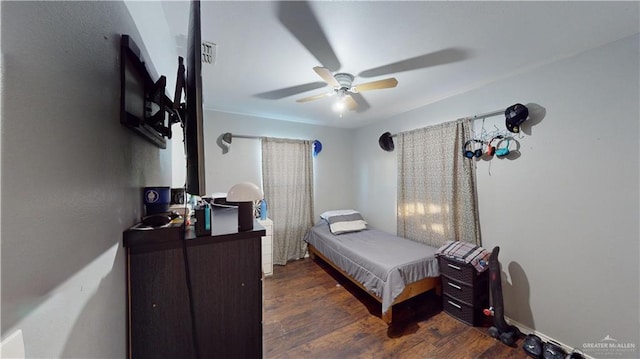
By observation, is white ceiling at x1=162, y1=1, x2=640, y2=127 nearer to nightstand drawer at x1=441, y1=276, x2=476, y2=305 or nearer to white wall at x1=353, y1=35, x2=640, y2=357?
white wall at x1=353, y1=35, x2=640, y2=357

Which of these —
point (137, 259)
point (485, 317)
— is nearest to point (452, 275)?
point (485, 317)

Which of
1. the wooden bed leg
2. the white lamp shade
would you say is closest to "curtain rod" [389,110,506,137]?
the wooden bed leg

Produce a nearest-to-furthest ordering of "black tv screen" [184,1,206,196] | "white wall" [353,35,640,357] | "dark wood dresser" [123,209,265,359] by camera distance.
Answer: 1. "black tv screen" [184,1,206,196]
2. "dark wood dresser" [123,209,265,359]
3. "white wall" [353,35,640,357]

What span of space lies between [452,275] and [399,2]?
7.90ft

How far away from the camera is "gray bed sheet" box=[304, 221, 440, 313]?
2.10 metres

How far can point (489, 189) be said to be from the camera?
230cm

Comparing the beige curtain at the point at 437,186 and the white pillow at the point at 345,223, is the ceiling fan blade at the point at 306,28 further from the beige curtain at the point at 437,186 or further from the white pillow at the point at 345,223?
the white pillow at the point at 345,223

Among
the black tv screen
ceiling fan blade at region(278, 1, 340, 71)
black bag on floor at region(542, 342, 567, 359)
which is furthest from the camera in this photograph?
black bag on floor at region(542, 342, 567, 359)

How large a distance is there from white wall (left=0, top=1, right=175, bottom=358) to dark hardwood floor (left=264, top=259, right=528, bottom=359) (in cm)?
149

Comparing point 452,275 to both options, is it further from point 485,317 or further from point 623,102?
point 623,102

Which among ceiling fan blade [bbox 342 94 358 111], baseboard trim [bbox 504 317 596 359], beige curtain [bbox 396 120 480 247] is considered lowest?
baseboard trim [bbox 504 317 596 359]

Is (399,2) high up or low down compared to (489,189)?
up

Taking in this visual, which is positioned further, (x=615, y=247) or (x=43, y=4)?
(x=615, y=247)

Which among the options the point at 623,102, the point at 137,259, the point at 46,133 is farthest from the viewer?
the point at 623,102
